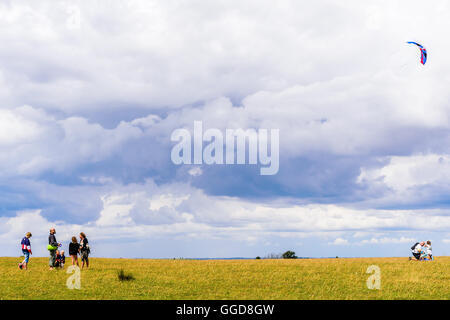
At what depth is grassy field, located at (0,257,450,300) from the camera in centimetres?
2342

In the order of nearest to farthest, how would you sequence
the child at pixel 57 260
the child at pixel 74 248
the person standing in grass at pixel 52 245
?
the child at pixel 74 248 → the person standing in grass at pixel 52 245 → the child at pixel 57 260

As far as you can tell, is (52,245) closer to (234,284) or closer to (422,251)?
(234,284)

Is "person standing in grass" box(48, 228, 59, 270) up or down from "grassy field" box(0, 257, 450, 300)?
up

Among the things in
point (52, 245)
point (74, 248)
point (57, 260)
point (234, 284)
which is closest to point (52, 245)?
point (52, 245)

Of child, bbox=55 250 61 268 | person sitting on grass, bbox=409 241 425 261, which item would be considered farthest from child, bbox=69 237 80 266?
person sitting on grass, bbox=409 241 425 261

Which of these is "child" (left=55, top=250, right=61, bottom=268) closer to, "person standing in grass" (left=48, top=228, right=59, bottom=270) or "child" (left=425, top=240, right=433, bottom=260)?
"person standing in grass" (left=48, top=228, right=59, bottom=270)

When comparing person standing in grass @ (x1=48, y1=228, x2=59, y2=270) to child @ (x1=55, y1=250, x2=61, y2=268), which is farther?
child @ (x1=55, y1=250, x2=61, y2=268)

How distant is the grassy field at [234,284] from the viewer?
23422 mm

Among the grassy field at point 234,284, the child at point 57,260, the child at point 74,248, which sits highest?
the child at point 74,248

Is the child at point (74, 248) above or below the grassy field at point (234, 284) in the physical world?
above

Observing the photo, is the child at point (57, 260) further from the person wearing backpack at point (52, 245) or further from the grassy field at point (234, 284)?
the grassy field at point (234, 284)

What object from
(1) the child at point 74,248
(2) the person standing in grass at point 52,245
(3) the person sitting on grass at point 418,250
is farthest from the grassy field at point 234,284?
(3) the person sitting on grass at point 418,250

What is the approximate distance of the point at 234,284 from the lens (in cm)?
2711
